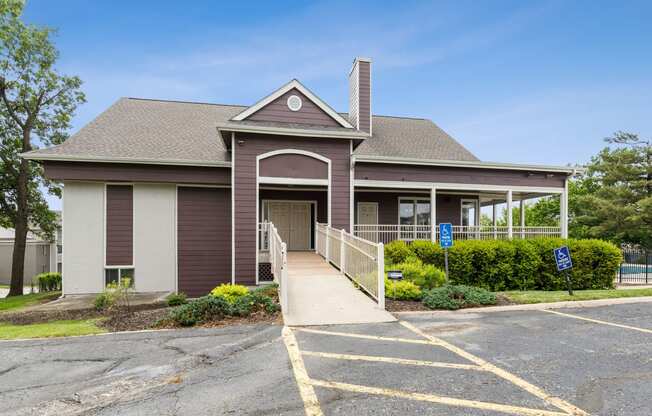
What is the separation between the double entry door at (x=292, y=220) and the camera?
14.5 meters

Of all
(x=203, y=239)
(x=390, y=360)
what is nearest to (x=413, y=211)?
(x=203, y=239)

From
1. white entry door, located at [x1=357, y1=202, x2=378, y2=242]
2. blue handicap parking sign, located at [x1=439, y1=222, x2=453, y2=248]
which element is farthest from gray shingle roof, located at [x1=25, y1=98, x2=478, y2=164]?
blue handicap parking sign, located at [x1=439, y1=222, x2=453, y2=248]

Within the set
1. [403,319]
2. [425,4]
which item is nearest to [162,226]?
[403,319]

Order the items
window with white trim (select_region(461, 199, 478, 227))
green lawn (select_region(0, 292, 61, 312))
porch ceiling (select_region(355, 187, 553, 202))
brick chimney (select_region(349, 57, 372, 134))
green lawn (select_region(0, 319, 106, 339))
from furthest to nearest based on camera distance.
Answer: window with white trim (select_region(461, 199, 478, 227)), porch ceiling (select_region(355, 187, 553, 202)), brick chimney (select_region(349, 57, 372, 134)), green lawn (select_region(0, 292, 61, 312)), green lawn (select_region(0, 319, 106, 339))

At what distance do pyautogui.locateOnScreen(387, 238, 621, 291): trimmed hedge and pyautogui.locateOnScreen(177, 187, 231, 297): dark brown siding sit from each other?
229 inches

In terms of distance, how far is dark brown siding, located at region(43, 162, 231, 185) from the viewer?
11070 mm

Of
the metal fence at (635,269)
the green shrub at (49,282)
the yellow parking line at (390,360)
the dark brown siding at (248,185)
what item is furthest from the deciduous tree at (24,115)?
the metal fence at (635,269)

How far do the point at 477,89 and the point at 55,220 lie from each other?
26297mm

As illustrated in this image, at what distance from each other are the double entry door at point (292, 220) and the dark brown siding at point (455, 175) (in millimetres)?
2939

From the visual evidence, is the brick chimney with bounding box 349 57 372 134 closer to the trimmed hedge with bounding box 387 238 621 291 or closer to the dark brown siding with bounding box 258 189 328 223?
the dark brown siding with bounding box 258 189 328 223

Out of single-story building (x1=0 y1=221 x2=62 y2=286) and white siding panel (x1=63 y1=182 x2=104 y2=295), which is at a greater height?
white siding panel (x1=63 y1=182 x2=104 y2=295)

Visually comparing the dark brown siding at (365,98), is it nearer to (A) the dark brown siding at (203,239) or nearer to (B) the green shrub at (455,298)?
(A) the dark brown siding at (203,239)

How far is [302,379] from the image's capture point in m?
4.08

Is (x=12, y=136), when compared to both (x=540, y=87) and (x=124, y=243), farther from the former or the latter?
(x=540, y=87)
